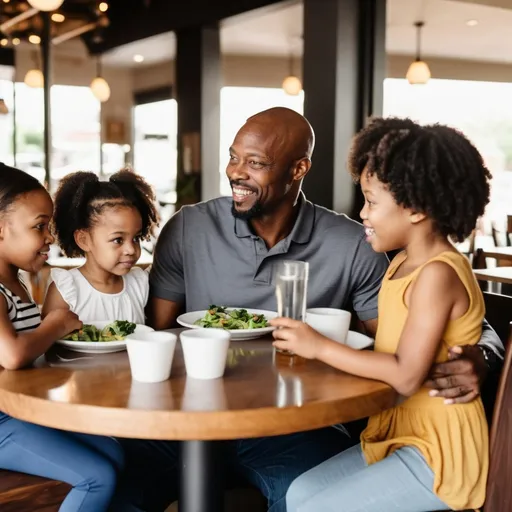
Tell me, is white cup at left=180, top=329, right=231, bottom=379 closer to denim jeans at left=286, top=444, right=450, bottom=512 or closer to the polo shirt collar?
denim jeans at left=286, top=444, right=450, bottom=512

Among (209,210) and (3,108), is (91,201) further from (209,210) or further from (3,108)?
(3,108)

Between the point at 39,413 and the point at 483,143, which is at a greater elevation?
the point at 483,143

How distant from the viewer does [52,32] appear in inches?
339

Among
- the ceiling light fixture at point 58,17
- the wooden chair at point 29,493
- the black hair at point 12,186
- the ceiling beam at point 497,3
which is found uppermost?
the ceiling beam at point 497,3

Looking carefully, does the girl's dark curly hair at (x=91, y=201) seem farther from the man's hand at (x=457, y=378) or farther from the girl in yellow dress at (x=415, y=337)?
the man's hand at (x=457, y=378)

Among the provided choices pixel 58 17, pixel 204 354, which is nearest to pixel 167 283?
pixel 204 354

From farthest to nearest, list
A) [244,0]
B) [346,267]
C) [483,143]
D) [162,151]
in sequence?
[162,151] < [483,143] < [244,0] < [346,267]

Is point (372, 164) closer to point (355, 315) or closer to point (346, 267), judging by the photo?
point (346, 267)

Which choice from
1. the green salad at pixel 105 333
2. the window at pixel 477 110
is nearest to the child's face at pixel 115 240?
the green salad at pixel 105 333

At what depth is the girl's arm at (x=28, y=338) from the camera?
141 cm

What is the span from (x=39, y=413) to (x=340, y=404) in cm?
52

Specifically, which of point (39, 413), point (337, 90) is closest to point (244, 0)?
point (337, 90)

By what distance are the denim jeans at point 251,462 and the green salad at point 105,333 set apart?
1.50 feet

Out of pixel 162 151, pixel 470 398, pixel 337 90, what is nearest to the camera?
pixel 470 398
